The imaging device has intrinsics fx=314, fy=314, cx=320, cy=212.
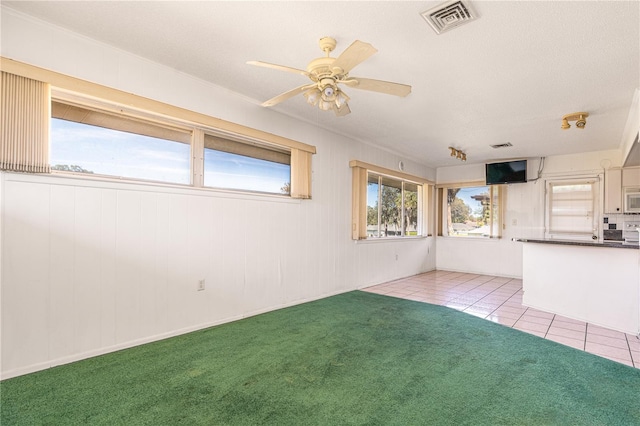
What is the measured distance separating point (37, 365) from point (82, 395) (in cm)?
65

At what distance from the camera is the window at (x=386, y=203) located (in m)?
5.38

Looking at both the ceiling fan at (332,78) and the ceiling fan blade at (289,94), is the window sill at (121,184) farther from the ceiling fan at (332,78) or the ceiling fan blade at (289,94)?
the ceiling fan at (332,78)

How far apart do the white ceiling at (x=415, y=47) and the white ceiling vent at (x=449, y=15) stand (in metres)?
0.05

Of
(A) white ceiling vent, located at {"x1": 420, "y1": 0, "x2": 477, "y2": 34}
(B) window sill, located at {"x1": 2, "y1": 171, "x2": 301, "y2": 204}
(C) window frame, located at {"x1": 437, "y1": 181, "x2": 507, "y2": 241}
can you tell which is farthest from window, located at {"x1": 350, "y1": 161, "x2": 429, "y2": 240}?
(A) white ceiling vent, located at {"x1": 420, "y1": 0, "x2": 477, "y2": 34}

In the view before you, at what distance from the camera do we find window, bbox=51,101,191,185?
2555mm

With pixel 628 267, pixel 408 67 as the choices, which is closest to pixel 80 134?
pixel 408 67

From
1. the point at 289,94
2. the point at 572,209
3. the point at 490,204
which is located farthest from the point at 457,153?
the point at 289,94

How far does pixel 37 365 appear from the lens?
91.7 inches

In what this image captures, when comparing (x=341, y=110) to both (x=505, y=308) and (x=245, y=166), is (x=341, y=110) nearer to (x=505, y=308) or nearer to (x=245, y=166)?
(x=245, y=166)

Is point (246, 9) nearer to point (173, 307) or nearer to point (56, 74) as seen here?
point (56, 74)

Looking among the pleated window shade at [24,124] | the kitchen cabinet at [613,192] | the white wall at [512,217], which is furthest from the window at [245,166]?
the kitchen cabinet at [613,192]

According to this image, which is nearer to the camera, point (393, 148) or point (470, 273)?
point (393, 148)

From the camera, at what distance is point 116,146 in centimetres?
282

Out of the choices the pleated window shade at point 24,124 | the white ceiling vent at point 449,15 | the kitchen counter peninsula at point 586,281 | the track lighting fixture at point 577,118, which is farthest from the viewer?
the track lighting fixture at point 577,118
